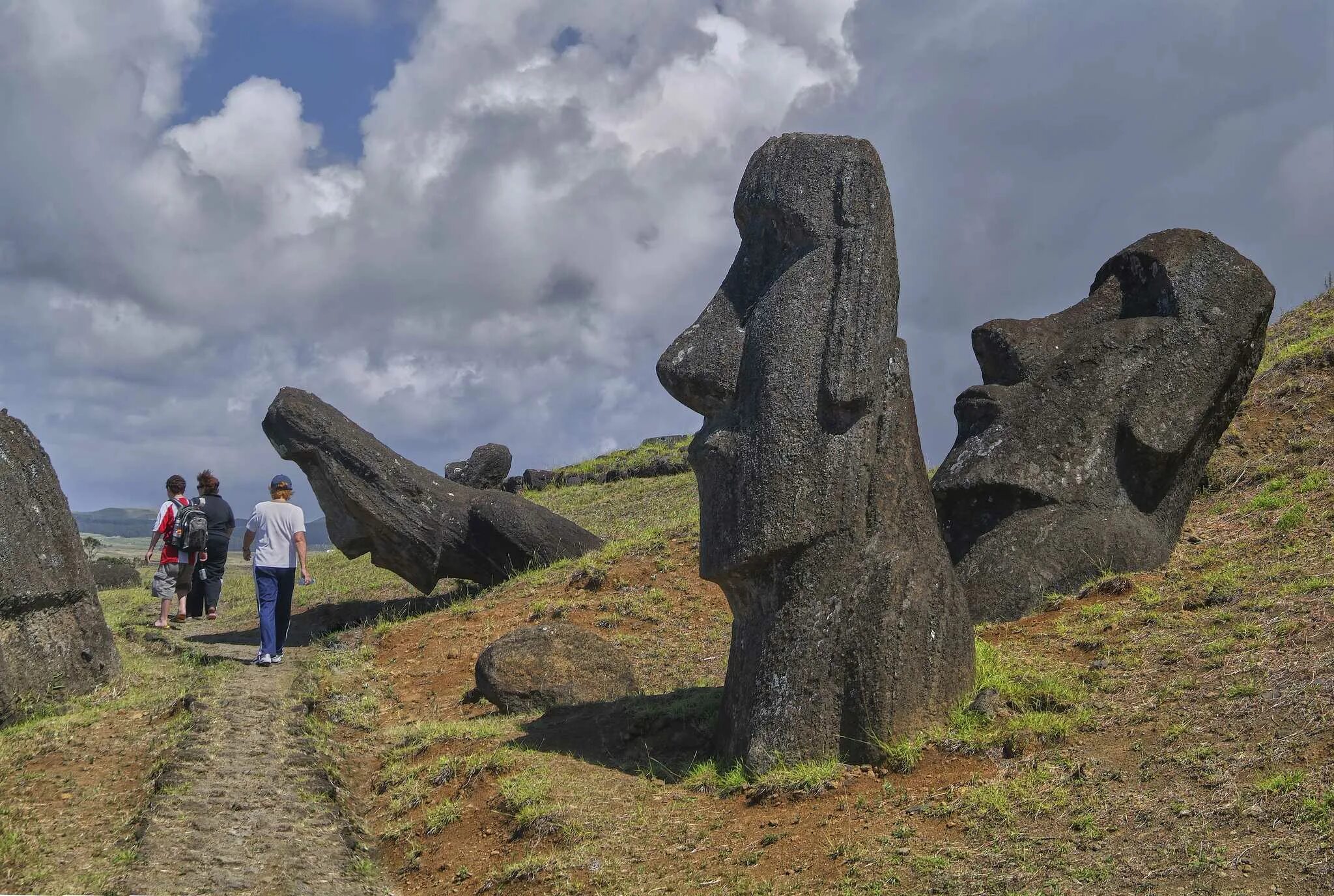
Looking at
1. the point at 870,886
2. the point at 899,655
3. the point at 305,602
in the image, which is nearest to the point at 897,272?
the point at 899,655

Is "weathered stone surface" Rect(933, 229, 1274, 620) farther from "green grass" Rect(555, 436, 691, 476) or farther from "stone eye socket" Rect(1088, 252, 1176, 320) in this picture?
"green grass" Rect(555, 436, 691, 476)

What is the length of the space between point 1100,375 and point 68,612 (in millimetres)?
10257

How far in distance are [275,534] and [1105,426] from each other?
8.69 metres

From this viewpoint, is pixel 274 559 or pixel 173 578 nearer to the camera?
pixel 274 559

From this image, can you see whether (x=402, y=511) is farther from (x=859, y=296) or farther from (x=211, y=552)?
(x=859, y=296)

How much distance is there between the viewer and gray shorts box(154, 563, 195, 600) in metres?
16.7

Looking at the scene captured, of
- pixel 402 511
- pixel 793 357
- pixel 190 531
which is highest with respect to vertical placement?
pixel 793 357

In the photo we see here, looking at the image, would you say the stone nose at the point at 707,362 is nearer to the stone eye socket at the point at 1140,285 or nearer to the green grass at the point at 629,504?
the stone eye socket at the point at 1140,285

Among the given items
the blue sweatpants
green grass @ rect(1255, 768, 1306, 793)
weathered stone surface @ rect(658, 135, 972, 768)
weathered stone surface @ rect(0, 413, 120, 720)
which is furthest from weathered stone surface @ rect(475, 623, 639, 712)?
green grass @ rect(1255, 768, 1306, 793)

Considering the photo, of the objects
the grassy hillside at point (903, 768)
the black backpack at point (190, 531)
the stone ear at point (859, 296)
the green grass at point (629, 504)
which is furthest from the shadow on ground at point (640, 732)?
the green grass at point (629, 504)

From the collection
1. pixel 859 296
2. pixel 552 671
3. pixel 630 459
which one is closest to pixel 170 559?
pixel 552 671

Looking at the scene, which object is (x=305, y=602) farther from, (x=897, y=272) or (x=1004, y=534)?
(x=897, y=272)

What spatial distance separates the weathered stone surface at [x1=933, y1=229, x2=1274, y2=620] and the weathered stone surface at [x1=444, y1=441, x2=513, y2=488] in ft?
42.1

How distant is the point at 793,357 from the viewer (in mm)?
8562
